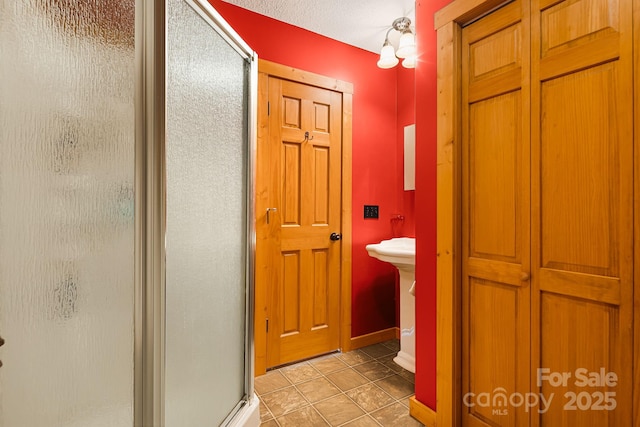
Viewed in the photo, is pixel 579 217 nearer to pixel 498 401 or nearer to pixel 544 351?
pixel 544 351

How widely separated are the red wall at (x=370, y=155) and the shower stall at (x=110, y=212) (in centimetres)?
130

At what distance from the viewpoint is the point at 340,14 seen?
7.27ft

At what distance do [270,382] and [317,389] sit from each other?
0.33 metres

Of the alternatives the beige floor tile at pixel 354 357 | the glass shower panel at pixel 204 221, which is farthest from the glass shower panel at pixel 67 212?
the beige floor tile at pixel 354 357

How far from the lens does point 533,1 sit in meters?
1.24

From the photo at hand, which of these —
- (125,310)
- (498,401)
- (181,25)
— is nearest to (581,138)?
(498,401)

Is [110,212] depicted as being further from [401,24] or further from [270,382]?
[401,24]

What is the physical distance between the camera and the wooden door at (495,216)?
1286mm

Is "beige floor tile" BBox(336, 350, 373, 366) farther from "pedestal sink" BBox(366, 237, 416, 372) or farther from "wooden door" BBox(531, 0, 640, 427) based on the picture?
"wooden door" BBox(531, 0, 640, 427)

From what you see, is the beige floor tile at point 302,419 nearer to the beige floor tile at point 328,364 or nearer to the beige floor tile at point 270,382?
the beige floor tile at point 270,382

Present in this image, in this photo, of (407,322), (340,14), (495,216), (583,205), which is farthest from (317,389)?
(340,14)

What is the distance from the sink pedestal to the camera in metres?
2.16

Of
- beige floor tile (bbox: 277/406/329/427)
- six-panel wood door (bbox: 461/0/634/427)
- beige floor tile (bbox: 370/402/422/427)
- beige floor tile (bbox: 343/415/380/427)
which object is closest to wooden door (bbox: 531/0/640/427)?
six-panel wood door (bbox: 461/0/634/427)

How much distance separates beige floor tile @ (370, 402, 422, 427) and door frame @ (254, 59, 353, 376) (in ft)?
2.53
